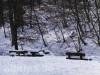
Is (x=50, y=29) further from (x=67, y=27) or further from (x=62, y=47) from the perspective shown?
(x=62, y=47)

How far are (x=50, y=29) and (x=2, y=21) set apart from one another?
23.0 feet

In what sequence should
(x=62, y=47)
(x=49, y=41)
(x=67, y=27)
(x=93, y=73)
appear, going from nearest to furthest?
(x=93, y=73) → (x=62, y=47) → (x=49, y=41) → (x=67, y=27)

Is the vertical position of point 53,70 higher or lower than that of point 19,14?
lower

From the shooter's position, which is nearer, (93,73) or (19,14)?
Result: (93,73)

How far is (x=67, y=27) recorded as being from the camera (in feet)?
139

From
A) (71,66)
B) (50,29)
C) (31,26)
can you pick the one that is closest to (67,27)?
(50,29)

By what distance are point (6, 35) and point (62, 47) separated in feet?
32.2

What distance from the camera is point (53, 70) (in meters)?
16.8

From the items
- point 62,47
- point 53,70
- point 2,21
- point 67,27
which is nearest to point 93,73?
point 53,70

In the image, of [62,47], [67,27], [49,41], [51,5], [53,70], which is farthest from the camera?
[51,5]

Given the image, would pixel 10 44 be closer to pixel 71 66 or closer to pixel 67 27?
pixel 67 27

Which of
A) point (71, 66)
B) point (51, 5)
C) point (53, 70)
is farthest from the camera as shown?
point (51, 5)

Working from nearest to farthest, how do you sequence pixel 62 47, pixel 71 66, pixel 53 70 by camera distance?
pixel 53 70 < pixel 71 66 < pixel 62 47

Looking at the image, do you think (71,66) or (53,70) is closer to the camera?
(53,70)
